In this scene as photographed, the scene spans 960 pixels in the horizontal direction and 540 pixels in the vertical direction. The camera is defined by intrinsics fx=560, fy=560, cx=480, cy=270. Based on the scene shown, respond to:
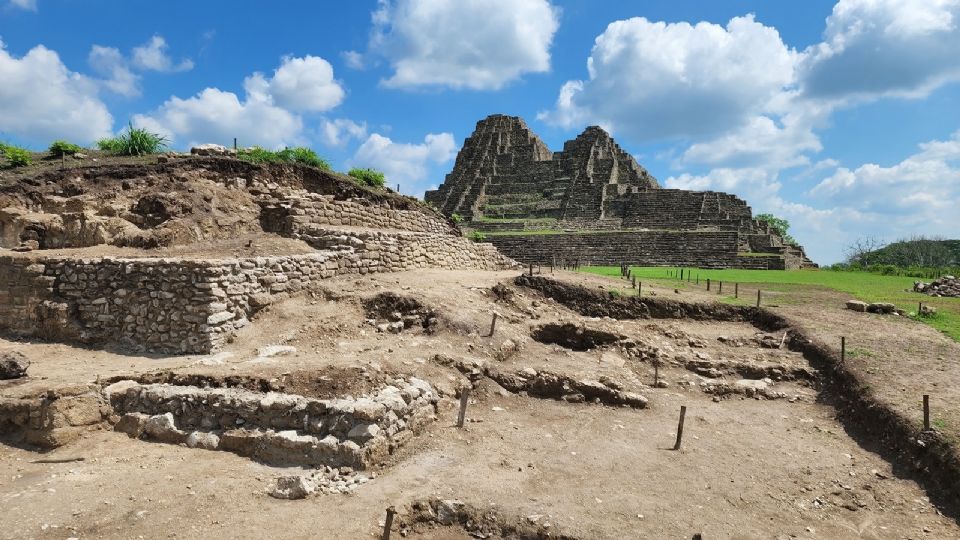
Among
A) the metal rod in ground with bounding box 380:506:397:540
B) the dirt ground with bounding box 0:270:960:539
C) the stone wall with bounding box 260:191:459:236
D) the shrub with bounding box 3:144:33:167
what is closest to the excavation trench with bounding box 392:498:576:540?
the dirt ground with bounding box 0:270:960:539

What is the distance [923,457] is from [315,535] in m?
7.57

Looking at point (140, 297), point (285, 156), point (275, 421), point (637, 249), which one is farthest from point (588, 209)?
point (275, 421)

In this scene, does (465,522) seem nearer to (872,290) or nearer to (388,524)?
(388,524)

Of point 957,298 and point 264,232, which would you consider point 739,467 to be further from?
point 957,298

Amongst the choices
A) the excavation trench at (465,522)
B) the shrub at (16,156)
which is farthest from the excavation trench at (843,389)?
the shrub at (16,156)

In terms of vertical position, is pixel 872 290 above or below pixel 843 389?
above

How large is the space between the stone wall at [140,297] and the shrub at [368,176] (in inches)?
333

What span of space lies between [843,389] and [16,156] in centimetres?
2021

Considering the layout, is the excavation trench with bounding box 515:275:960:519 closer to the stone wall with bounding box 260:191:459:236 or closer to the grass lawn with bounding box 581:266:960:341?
the grass lawn with bounding box 581:266:960:341

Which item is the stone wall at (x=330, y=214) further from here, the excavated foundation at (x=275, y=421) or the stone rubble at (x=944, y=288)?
the stone rubble at (x=944, y=288)

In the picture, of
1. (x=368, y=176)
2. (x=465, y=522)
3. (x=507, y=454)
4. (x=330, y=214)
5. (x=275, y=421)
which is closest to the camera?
(x=465, y=522)

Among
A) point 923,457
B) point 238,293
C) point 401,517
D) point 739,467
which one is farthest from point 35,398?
point 923,457

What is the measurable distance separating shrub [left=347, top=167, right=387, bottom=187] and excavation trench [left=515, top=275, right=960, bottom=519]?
7334 millimetres

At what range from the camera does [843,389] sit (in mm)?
9906
